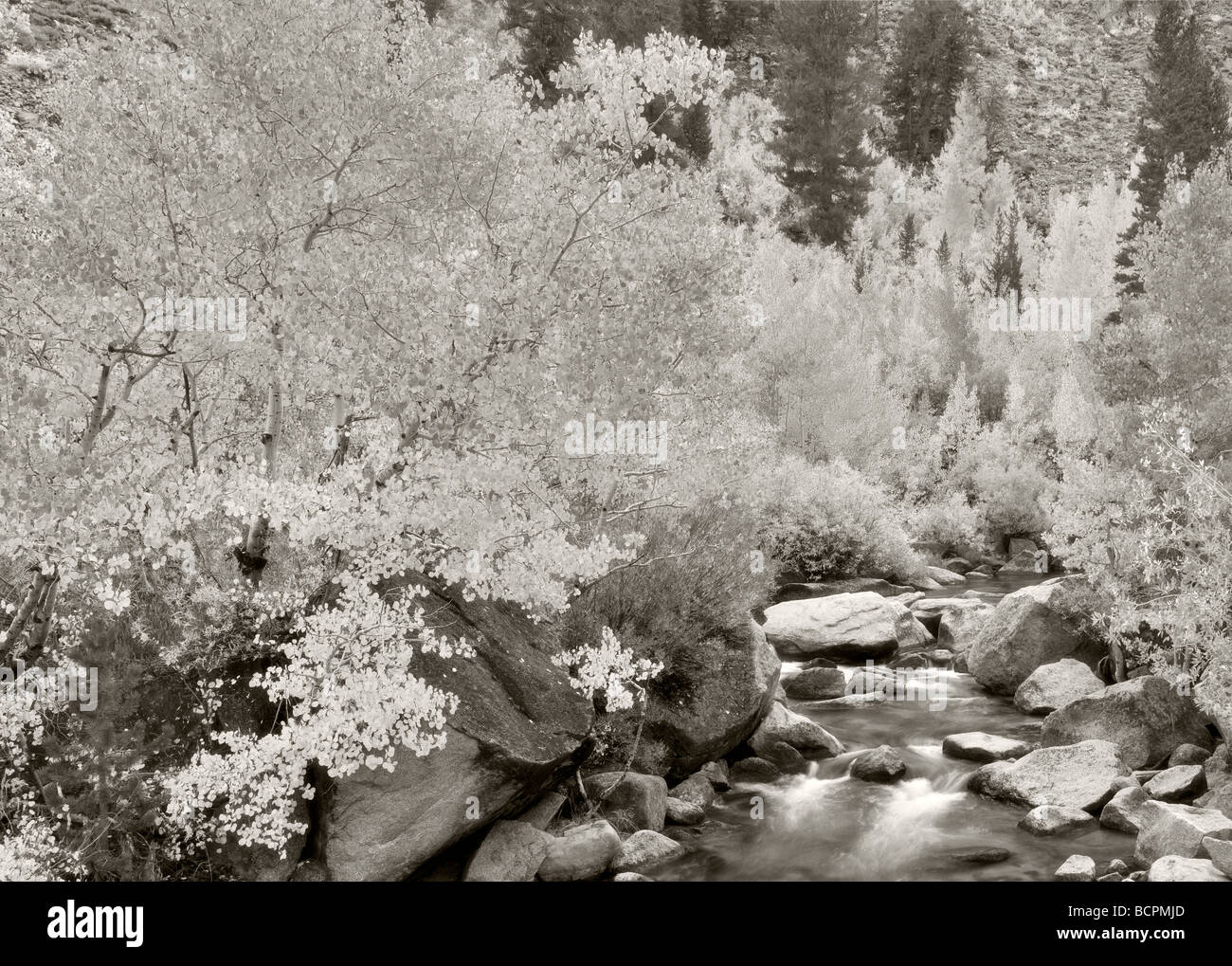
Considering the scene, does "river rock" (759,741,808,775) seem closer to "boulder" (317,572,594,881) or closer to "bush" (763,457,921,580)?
"boulder" (317,572,594,881)

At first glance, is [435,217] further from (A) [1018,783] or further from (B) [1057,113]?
(B) [1057,113]

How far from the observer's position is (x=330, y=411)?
10.9 meters

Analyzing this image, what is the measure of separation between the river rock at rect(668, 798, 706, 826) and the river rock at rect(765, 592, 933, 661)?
7325mm

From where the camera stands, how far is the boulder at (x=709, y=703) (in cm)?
1298

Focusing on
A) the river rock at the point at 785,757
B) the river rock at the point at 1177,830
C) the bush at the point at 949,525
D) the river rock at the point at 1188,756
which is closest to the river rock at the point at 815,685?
the river rock at the point at 785,757

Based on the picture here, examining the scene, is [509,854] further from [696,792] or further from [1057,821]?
[1057,821]

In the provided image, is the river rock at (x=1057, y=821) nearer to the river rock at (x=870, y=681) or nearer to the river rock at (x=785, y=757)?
the river rock at (x=785, y=757)

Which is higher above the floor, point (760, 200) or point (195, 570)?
point (760, 200)

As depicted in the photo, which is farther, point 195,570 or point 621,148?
point 621,148

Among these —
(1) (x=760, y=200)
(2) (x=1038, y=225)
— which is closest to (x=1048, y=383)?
(1) (x=760, y=200)

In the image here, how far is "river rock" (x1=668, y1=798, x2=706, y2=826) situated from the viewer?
39.2ft

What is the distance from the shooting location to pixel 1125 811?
1134 centimetres

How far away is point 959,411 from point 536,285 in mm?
30685

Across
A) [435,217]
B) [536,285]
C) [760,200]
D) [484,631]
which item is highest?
[760,200]
